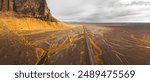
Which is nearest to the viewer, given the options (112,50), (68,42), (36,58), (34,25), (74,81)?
(74,81)

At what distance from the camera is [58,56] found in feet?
45.6

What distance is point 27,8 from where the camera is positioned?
35.6m

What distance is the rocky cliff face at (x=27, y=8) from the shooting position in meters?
31.8

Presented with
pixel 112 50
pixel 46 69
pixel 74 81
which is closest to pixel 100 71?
pixel 74 81

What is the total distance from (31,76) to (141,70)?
15.6ft

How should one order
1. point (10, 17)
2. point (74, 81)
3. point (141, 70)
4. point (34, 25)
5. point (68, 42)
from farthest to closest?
point (34, 25)
point (10, 17)
point (68, 42)
point (141, 70)
point (74, 81)

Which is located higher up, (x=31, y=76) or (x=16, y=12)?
(x=16, y=12)

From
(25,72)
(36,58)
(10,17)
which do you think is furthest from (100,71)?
(10,17)

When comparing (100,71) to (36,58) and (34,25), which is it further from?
(34,25)

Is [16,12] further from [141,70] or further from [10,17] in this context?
[141,70]

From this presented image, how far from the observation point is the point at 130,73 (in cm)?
1072

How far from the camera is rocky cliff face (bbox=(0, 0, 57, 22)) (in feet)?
104

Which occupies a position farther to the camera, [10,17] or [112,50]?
[10,17]

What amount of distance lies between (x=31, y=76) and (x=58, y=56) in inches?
142
